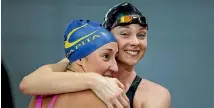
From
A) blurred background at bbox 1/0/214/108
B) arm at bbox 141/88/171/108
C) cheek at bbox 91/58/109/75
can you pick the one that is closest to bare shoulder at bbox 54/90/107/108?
cheek at bbox 91/58/109/75

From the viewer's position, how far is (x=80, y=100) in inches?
40.6

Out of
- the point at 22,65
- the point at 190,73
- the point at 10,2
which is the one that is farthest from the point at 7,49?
the point at 190,73

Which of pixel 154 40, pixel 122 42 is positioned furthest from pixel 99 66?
pixel 154 40

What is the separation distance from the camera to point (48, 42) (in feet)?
7.41

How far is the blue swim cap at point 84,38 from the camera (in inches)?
45.6

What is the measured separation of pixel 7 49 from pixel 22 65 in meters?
0.13

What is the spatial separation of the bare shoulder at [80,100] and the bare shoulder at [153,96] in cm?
27

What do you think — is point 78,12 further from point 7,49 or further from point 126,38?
point 126,38

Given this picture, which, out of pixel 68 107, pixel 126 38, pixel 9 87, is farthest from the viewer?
pixel 9 87

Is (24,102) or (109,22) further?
(24,102)

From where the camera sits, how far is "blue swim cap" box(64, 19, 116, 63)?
3.80 feet

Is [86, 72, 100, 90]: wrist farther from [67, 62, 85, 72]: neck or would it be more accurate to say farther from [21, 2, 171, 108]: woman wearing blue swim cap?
[21, 2, 171, 108]: woman wearing blue swim cap

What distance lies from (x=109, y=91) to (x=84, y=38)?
197 mm

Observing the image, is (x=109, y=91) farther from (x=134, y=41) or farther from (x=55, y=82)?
(x=134, y=41)
